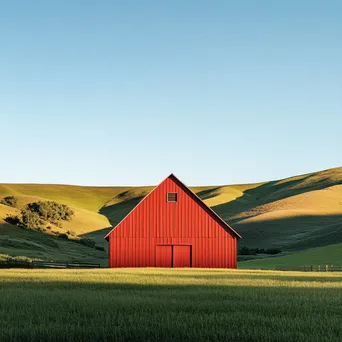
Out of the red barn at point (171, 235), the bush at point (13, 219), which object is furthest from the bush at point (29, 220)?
the red barn at point (171, 235)

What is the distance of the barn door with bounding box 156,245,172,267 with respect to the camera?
193ft

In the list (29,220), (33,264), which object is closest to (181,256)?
(33,264)

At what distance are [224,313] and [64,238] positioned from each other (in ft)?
320

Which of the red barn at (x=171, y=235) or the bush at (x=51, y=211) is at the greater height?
the bush at (x=51, y=211)

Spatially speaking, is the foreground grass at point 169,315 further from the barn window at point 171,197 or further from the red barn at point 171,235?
the barn window at point 171,197

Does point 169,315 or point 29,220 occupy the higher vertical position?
point 29,220

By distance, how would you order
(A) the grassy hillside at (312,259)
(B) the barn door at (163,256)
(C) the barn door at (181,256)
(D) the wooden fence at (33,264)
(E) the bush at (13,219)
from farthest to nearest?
1. (E) the bush at (13,219)
2. (A) the grassy hillside at (312,259)
3. (C) the barn door at (181,256)
4. (B) the barn door at (163,256)
5. (D) the wooden fence at (33,264)

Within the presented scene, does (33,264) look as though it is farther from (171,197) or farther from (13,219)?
(13,219)

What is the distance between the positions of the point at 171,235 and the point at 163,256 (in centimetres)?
202

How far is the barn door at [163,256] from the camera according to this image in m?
58.7

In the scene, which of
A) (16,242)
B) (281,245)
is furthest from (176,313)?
(281,245)

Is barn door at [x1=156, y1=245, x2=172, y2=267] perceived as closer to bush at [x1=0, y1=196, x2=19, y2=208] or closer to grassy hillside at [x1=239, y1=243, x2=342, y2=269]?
grassy hillside at [x1=239, y1=243, x2=342, y2=269]

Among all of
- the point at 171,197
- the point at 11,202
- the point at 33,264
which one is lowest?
the point at 33,264

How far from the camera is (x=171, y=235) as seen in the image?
59.0 m
